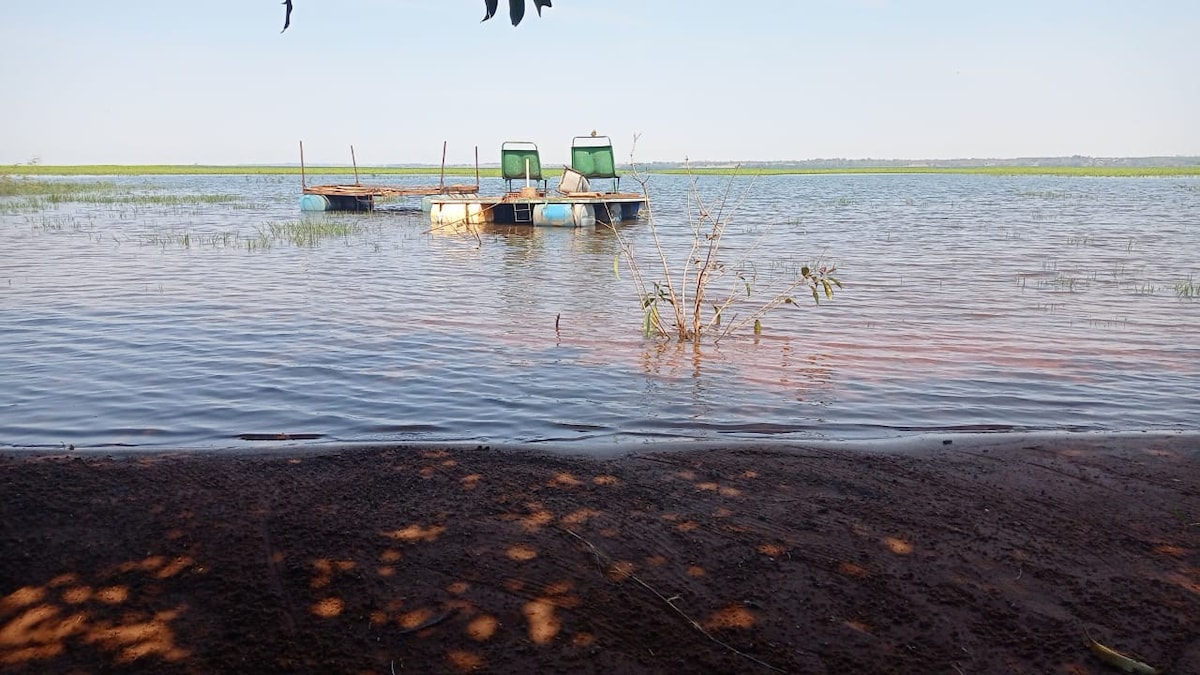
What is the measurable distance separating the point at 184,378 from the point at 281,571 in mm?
5688

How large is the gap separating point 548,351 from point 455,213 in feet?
75.6

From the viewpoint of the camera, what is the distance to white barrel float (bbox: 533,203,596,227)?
32.2 m

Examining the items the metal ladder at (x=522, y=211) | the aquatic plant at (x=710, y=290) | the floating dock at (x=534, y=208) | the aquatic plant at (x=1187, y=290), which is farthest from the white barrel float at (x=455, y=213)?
the aquatic plant at (x=1187, y=290)

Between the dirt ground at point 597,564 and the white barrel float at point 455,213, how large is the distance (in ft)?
89.0

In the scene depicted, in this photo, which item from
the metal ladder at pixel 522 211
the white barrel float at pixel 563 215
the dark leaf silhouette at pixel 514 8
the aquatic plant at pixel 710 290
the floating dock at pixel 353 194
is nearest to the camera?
the dark leaf silhouette at pixel 514 8

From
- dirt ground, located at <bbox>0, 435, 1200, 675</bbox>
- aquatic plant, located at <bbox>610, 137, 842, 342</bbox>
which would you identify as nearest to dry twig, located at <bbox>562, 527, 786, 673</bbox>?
dirt ground, located at <bbox>0, 435, 1200, 675</bbox>

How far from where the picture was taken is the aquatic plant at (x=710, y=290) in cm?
1048

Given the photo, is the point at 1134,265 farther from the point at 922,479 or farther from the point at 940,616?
the point at 940,616

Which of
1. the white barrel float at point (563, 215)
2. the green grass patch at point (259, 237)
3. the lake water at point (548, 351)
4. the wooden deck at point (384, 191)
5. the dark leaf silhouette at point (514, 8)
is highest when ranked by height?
the dark leaf silhouette at point (514, 8)

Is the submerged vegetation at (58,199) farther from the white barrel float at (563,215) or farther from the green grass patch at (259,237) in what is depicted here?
the white barrel float at (563,215)

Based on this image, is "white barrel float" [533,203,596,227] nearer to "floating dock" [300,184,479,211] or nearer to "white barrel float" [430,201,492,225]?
"white barrel float" [430,201,492,225]

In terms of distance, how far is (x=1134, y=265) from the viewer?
19.8 metres

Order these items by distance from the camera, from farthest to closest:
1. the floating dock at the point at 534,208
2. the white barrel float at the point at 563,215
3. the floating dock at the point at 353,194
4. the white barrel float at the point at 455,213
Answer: the floating dock at the point at 353,194, the white barrel float at the point at 455,213, the floating dock at the point at 534,208, the white barrel float at the point at 563,215

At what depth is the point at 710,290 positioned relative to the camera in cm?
1691
